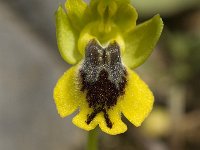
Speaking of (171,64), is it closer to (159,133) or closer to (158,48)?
(158,48)

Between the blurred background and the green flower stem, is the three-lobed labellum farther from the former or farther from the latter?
the blurred background

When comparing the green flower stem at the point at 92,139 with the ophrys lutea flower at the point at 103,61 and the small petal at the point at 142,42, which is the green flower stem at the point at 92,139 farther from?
the small petal at the point at 142,42

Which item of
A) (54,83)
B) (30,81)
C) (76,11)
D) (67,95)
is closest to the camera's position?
(67,95)

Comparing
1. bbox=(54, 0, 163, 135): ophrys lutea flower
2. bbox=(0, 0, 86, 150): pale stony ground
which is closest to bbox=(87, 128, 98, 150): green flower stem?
bbox=(54, 0, 163, 135): ophrys lutea flower

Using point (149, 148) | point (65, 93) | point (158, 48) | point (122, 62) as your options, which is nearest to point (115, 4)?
point (122, 62)

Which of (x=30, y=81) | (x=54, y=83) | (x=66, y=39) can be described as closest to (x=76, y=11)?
(x=66, y=39)

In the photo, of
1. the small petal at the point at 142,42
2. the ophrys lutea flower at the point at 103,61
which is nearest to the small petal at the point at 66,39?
the ophrys lutea flower at the point at 103,61

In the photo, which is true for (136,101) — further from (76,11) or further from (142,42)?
(76,11)
